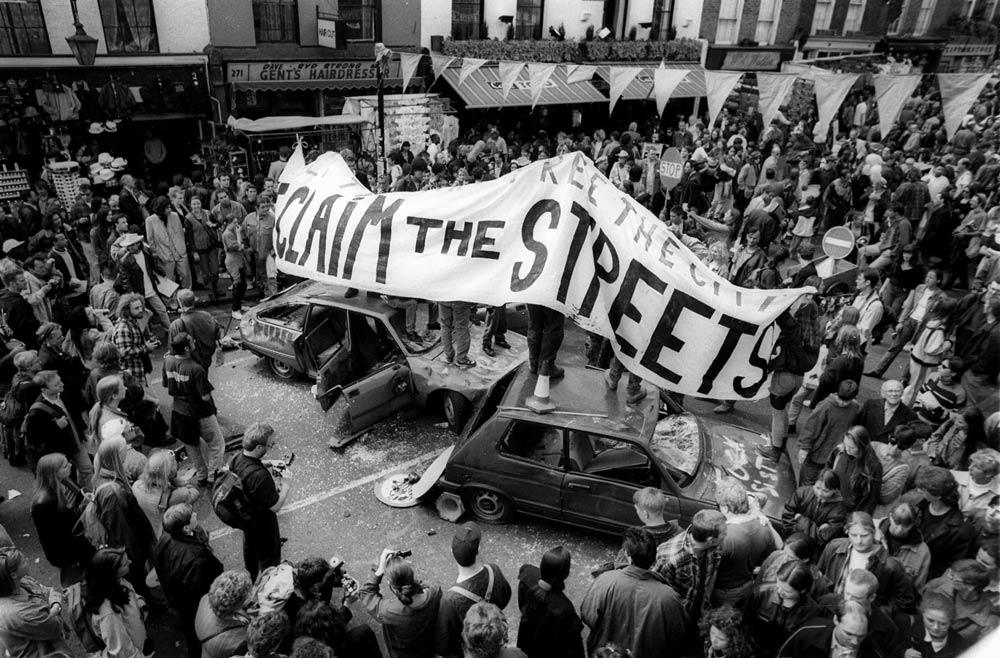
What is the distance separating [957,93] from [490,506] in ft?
42.3

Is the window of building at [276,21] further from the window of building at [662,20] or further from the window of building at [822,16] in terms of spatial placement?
the window of building at [822,16]

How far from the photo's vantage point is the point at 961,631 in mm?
4195

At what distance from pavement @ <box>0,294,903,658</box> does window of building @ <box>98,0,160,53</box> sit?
1003cm

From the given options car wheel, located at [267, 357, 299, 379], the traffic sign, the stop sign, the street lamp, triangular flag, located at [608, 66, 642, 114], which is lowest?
car wheel, located at [267, 357, 299, 379]

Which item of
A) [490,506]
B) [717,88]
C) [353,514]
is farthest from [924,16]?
[353,514]

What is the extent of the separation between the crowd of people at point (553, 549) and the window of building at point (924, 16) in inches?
1127

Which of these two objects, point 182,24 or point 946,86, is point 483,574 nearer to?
point 946,86

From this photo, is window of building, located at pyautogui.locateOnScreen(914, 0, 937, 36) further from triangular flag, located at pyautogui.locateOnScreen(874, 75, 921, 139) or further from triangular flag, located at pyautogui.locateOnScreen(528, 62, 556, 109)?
triangular flag, located at pyautogui.locateOnScreen(528, 62, 556, 109)

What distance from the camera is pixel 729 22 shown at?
25375 millimetres

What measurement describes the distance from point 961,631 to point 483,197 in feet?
15.2

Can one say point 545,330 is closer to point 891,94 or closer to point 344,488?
point 344,488

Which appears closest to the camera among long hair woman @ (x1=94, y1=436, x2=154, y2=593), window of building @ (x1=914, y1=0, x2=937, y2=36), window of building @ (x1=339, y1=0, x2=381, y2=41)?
long hair woman @ (x1=94, y1=436, x2=154, y2=593)

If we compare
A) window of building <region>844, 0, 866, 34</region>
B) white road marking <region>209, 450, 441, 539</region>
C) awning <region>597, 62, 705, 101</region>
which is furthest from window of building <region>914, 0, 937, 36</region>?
white road marking <region>209, 450, 441, 539</region>

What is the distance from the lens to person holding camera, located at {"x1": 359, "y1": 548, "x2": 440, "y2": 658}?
3805 mm
